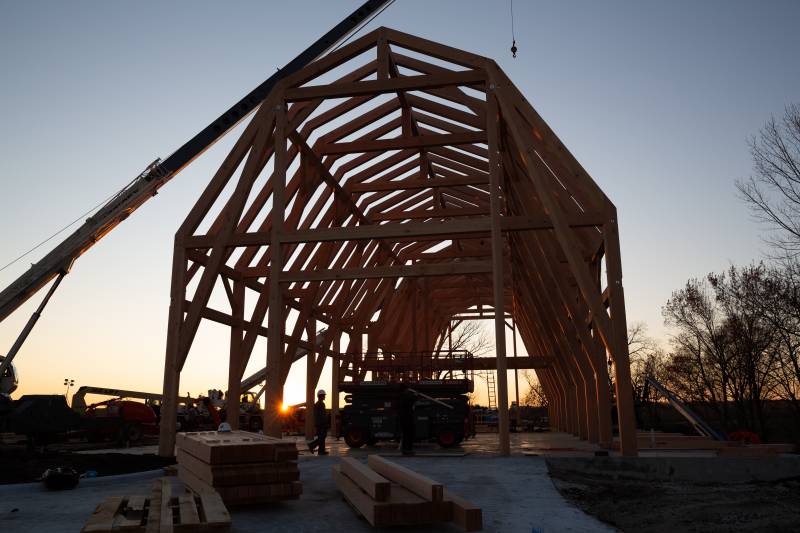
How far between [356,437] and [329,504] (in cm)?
840

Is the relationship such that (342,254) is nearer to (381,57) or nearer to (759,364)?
(381,57)

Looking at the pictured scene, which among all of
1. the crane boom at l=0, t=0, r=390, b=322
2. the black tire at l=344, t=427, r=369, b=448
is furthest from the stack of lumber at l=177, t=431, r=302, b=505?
the crane boom at l=0, t=0, r=390, b=322

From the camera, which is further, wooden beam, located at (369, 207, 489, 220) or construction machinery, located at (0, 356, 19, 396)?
wooden beam, located at (369, 207, 489, 220)

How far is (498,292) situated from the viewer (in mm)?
11508

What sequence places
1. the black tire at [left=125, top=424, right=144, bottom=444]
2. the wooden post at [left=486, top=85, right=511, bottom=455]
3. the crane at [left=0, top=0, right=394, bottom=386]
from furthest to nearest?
the black tire at [left=125, top=424, right=144, bottom=444] < the crane at [left=0, top=0, right=394, bottom=386] < the wooden post at [left=486, top=85, right=511, bottom=455]

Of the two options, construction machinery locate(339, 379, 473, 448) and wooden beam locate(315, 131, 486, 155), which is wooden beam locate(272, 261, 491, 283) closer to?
construction machinery locate(339, 379, 473, 448)

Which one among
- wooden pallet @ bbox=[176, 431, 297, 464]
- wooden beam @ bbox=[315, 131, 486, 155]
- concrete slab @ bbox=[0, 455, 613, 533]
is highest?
wooden beam @ bbox=[315, 131, 486, 155]

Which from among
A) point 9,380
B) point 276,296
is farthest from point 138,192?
point 9,380

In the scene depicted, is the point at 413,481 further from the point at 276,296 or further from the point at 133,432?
the point at 133,432

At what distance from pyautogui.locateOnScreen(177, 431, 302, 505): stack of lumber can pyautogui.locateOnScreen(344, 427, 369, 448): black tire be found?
8320 millimetres

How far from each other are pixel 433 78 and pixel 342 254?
297 inches

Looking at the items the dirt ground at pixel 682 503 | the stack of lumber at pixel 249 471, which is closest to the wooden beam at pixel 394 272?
the dirt ground at pixel 682 503

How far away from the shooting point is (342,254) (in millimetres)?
19422

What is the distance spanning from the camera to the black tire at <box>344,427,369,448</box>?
15242 mm
